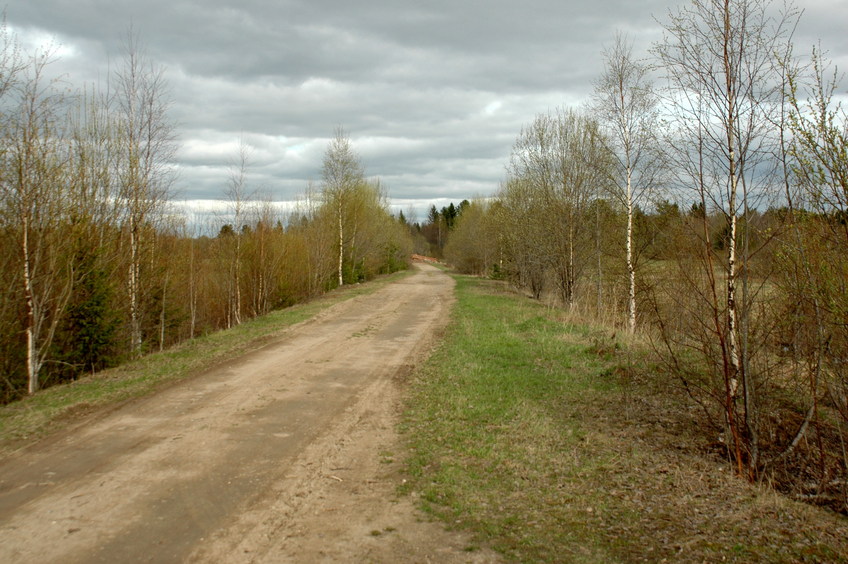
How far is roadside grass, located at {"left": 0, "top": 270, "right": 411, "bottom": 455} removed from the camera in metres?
6.48

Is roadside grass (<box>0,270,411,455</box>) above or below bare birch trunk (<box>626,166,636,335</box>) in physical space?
below

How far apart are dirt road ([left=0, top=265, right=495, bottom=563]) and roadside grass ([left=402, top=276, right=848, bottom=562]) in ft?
1.52

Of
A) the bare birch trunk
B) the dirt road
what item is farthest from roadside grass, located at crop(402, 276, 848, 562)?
the bare birch trunk

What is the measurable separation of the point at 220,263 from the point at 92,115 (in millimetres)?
10763

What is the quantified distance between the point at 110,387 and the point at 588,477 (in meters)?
7.40

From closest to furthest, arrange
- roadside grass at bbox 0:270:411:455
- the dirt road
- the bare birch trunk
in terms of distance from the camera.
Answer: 1. the dirt road
2. roadside grass at bbox 0:270:411:455
3. the bare birch trunk

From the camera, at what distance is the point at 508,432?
21.1 ft

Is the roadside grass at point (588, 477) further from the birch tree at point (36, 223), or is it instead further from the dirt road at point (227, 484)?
the birch tree at point (36, 223)

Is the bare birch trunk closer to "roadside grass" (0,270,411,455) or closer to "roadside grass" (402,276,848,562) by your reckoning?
"roadside grass" (402,276,848,562)

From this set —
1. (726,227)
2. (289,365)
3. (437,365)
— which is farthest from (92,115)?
(726,227)

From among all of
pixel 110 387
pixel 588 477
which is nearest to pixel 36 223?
pixel 110 387

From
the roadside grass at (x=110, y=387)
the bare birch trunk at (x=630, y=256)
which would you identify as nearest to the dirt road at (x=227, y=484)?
the roadside grass at (x=110, y=387)

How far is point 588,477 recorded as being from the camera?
5.14m

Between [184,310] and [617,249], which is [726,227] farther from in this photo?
[184,310]
